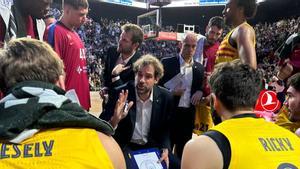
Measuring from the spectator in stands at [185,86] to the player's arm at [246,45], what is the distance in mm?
1084

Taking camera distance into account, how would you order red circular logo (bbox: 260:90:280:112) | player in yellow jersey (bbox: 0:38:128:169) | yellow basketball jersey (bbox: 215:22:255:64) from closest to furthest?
1. player in yellow jersey (bbox: 0:38:128:169)
2. yellow basketball jersey (bbox: 215:22:255:64)
3. red circular logo (bbox: 260:90:280:112)

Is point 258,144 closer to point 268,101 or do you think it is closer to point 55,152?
point 55,152

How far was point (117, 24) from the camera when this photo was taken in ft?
124

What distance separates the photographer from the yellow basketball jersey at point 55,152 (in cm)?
141

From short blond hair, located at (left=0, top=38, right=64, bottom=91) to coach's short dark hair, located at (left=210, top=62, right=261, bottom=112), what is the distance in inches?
35.4

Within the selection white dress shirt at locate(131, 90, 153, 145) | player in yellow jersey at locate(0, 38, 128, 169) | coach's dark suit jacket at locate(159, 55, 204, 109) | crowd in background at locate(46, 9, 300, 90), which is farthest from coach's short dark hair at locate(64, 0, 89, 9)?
crowd in background at locate(46, 9, 300, 90)

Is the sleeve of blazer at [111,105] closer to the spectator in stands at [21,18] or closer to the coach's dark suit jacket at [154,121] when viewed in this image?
the coach's dark suit jacket at [154,121]

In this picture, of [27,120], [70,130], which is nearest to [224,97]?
[70,130]

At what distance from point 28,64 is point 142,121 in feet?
7.77

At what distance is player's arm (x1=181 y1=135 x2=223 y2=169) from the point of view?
185cm

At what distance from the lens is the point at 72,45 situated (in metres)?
3.65

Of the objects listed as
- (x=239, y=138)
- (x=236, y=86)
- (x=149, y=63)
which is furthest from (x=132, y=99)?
(x=239, y=138)

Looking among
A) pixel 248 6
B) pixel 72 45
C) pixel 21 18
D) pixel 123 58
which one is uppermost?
pixel 248 6

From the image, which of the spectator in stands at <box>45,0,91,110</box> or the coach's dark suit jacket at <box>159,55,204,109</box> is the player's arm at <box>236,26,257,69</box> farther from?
the spectator in stands at <box>45,0,91,110</box>
